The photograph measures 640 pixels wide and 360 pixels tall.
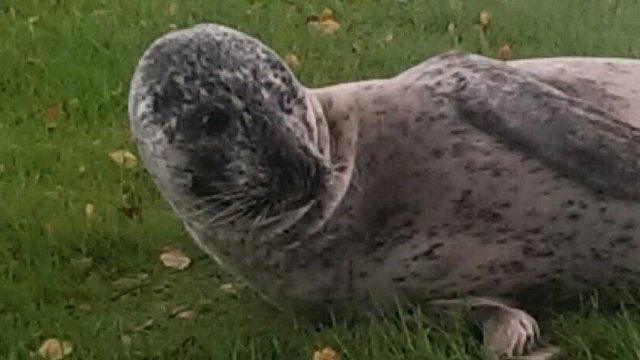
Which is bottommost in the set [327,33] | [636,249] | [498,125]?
[327,33]

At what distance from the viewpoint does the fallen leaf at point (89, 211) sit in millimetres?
5309

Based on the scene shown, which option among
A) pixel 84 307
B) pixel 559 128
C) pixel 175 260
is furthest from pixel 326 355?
pixel 175 260

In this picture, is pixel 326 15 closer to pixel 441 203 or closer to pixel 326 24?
pixel 326 24

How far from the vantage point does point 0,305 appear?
4.63 meters

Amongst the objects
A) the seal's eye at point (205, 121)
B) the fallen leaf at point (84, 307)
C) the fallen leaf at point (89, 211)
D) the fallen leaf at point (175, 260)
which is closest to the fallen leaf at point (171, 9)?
the fallen leaf at point (89, 211)

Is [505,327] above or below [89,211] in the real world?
above

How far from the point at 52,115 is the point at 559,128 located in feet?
10.8

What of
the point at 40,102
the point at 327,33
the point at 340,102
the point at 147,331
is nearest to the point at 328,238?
the point at 340,102

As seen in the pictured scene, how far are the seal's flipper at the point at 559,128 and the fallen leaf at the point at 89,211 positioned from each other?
6.28 feet

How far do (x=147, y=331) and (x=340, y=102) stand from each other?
1.04 meters

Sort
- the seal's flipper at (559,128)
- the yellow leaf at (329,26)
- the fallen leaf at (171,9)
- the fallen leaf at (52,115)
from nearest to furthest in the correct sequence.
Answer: the seal's flipper at (559,128) < the fallen leaf at (52,115) < the yellow leaf at (329,26) < the fallen leaf at (171,9)

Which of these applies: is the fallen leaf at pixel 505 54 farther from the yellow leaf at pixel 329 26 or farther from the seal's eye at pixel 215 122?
the seal's eye at pixel 215 122

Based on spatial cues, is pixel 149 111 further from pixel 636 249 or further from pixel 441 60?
pixel 636 249

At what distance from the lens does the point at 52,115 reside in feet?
21.3
